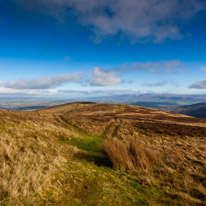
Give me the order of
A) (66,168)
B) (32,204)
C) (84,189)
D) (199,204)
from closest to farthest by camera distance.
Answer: (32,204) < (199,204) < (84,189) < (66,168)

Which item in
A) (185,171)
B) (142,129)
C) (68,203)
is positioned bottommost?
(142,129)

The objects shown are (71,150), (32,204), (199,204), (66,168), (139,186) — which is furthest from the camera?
(71,150)

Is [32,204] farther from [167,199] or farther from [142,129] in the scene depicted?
[142,129]

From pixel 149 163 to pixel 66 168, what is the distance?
4.92m

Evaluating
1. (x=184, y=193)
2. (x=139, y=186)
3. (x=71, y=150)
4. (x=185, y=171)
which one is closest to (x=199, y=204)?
(x=184, y=193)

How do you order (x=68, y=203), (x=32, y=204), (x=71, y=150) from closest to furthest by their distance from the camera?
(x=32, y=204)
(x=68, y=203)
(x=71, y=150)

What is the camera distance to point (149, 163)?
818 cm

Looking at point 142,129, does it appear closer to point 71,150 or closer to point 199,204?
point 71,150

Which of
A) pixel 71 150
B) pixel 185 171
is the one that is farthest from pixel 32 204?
pixel 185 171

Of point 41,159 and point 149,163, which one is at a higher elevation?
point 41,159

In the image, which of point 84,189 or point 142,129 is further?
point 142,129

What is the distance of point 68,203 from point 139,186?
3.22m

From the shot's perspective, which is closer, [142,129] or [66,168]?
[66,168]

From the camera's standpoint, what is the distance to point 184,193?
17.8 ft
